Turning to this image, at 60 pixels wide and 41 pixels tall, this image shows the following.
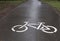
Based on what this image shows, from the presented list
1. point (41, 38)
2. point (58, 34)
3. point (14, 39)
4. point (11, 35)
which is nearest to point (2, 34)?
point (11, 35)

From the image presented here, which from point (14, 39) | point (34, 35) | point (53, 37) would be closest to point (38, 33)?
point (34, 35)

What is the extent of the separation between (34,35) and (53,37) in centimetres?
97

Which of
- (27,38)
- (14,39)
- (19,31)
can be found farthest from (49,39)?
(19,31)

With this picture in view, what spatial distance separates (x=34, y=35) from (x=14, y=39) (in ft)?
4.18

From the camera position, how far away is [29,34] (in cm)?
971

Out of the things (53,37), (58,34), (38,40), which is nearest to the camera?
(38,40)

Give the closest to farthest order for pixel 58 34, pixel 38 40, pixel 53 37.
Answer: pixel 38 40 < pixel 53 37 < pixel 58 34

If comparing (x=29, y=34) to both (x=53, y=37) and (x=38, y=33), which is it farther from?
(x=53, y=37)

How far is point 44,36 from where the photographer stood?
9.23 m

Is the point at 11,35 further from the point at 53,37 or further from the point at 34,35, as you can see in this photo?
the point at 53,37

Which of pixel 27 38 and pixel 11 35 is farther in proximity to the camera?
pixel 11 35

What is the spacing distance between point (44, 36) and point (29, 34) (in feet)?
2.79

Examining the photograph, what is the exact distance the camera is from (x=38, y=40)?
8.42 m

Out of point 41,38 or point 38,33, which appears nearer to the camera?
point 41,38
